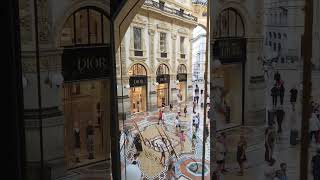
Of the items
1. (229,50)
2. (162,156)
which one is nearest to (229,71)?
(229,50)

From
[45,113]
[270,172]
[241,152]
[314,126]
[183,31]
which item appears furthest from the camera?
[45,113]

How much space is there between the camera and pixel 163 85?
2.62 meters

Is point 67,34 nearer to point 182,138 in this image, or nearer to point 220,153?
point 182,138

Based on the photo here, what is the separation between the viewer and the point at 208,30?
2.47m

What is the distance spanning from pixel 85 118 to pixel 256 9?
119 cm

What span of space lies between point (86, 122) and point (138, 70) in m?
0.45

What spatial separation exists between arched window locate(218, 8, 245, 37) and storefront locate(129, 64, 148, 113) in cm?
53

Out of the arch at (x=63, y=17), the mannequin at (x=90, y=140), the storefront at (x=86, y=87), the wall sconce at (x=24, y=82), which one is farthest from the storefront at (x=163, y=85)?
the wall sconce at (x=24, y=82)

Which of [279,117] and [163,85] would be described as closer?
[279,117]

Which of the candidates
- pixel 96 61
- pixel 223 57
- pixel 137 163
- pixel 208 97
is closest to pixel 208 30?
pixel 223 57

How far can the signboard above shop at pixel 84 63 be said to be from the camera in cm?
261

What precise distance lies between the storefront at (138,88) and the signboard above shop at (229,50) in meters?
0.46

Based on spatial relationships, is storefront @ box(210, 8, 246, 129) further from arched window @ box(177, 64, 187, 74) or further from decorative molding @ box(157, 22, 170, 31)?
decorative molding @ box(157, 22, 170, 31)

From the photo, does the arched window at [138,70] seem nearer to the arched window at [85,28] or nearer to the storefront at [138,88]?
the storefront at [138,88]
